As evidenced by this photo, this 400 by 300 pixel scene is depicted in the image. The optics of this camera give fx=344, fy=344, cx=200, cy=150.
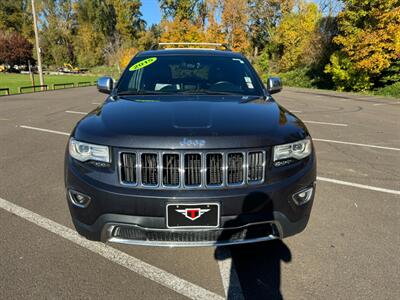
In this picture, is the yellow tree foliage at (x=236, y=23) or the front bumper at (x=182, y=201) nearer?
the front bumper at (x=182, y=201)

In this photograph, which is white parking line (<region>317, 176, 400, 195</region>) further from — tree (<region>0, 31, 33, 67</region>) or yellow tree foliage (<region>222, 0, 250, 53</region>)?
tree (<region>0, 31, 33, 67</region>)

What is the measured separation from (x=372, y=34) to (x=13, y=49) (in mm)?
75052

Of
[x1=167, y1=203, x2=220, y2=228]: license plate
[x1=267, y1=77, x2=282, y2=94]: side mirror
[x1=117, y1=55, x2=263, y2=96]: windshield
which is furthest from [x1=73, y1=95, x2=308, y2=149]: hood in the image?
[x1=267, y1=77, x2=282, y2=94]: side mirror

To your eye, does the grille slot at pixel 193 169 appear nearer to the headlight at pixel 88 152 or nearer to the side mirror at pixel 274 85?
the headlight at pixel 88 152

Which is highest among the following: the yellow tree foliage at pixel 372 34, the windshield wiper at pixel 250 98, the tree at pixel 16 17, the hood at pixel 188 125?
the tree at pixel 16 17

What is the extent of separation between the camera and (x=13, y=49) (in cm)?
7412

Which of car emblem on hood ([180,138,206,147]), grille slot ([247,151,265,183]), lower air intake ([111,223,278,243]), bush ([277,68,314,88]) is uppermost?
car emblem on hood ([180,138,206,147])

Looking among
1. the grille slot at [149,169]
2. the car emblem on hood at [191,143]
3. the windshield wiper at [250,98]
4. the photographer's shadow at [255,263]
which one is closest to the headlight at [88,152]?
the grille slot at [149,169]

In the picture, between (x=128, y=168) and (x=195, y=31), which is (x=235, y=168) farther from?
(x=195, y=31)

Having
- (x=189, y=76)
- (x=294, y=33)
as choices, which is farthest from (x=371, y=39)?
(x=294, y=33)

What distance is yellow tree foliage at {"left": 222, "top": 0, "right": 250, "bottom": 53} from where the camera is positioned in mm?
48812

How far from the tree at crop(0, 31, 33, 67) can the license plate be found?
277ft

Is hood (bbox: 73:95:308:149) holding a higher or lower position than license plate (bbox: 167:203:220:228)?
higher

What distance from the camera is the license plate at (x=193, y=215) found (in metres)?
2.29
